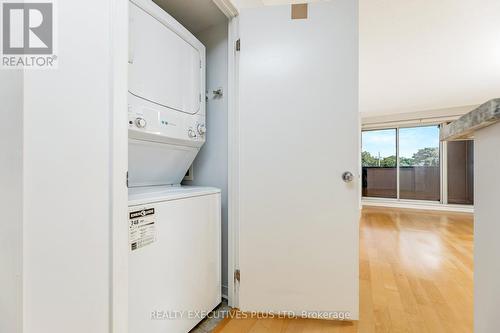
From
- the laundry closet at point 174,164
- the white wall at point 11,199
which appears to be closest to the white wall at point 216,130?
the laundry closet at point 174,164

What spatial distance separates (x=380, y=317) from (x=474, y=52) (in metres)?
3.05

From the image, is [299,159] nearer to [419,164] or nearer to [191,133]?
[191,133]

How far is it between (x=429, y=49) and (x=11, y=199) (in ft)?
11.7

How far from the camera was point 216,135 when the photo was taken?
1.74 meters

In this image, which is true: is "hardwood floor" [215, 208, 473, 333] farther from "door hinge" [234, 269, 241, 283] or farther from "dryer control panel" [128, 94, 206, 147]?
"dryer control panel" [128, 94, 206, 147]

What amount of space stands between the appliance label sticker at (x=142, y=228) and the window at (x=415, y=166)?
6.01 metres

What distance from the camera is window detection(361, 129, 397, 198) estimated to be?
5.75 m

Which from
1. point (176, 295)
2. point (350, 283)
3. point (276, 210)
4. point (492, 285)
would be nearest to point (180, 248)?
point (176, 295)

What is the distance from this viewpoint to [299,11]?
56.9 inches

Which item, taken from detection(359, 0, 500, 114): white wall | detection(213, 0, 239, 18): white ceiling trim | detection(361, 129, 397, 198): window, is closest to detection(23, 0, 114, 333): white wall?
detection(213, 0, 239, 18): white ceiling trim

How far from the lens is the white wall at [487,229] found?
56 centimetres

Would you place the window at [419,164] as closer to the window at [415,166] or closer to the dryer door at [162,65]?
the window at [415,166]

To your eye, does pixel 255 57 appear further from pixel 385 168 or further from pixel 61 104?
pixel 385 168

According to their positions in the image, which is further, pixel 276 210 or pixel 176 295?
pixel 276 210
